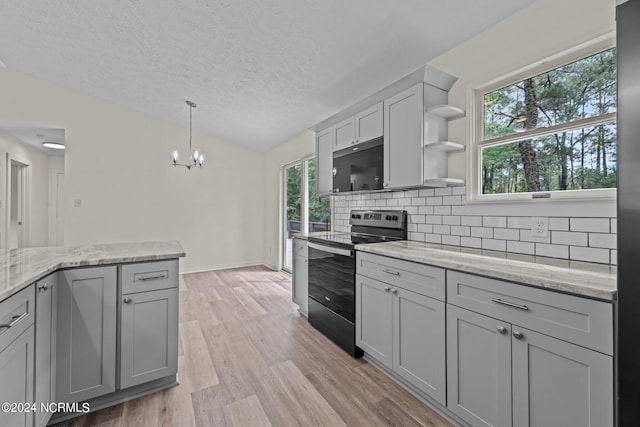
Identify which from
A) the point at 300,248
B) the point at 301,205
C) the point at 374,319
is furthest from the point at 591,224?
the point at 301,205

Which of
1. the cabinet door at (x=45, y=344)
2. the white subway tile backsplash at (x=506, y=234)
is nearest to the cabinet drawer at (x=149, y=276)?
the cabinet door at (x=45, y=344)

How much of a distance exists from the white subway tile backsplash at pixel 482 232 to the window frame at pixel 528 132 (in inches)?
8.0

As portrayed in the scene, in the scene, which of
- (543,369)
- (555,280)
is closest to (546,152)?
(555,280)

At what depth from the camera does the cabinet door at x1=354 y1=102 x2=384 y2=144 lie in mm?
2592

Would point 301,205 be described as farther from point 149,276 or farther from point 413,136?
point 149,276

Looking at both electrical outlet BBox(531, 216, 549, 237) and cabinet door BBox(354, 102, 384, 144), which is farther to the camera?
cabinet door BBox(354, 102, 384, 144)

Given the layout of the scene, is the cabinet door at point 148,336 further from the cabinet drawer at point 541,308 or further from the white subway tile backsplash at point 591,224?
the white subway tile backsplash at point 591,224

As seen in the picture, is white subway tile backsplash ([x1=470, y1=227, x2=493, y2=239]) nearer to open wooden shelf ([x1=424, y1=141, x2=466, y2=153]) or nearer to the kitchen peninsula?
open wooden shelf ([x1=424, y1=141, x2=466, y2=153])

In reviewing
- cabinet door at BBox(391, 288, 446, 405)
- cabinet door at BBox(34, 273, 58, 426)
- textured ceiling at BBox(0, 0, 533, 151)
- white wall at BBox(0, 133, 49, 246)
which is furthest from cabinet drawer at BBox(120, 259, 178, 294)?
white wall at BBox(0, 133, 49, 246)

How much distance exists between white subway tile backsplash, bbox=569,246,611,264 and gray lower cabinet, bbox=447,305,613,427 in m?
0.71

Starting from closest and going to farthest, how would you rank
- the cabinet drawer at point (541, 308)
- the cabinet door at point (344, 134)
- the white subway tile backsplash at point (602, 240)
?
1. the cabinet drawer at point (541, 308)
2. the white subway tile backsplash at point (602, 240)
3. the cabinet door at point (344, 134)

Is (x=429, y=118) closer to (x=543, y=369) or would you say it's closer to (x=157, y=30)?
(x=543, y=369)

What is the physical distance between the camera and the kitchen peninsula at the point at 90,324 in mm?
1301

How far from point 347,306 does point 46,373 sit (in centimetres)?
189
